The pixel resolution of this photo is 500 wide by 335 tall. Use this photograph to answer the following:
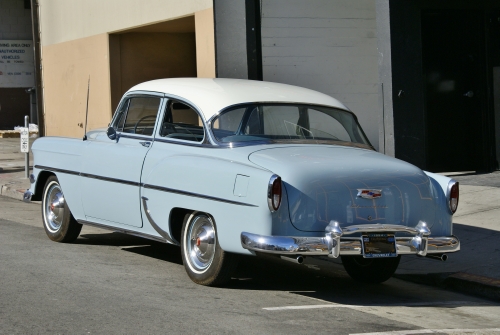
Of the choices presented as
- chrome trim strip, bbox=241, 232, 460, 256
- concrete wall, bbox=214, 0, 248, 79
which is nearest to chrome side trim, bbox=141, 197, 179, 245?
chrome trim strip, bbox=241, 232, 460, 256

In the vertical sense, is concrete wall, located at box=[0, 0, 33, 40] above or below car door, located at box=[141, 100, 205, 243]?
above

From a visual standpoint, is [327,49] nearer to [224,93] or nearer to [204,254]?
[224,93]

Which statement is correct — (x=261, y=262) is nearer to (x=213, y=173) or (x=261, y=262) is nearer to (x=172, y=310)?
(x=213, y=173)

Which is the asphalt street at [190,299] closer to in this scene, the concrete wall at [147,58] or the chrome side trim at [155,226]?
the chrome side trim at [155,226]

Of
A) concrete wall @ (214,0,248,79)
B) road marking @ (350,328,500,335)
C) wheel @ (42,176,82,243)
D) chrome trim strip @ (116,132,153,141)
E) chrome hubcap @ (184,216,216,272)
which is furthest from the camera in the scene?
concrete wall @ (214,0,248,79)

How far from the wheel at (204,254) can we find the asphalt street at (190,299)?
103 millimetres

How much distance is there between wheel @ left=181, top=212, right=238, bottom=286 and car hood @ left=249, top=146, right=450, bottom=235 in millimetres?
734

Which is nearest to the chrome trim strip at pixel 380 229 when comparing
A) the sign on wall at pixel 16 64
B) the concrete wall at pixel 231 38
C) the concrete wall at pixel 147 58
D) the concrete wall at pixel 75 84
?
the concrete wall at pixel 231 38

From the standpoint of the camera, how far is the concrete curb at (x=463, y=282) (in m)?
7.28

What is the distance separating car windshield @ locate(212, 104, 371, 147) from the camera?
7305 mm

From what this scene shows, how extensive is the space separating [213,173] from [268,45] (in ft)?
24.0

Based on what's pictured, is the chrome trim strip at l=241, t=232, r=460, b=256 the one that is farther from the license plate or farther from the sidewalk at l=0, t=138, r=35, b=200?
the sidewalk at l=0, t=138, r=35, b=200

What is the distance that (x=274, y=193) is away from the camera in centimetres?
621

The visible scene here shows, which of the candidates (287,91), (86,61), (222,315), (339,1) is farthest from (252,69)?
(222,315)
